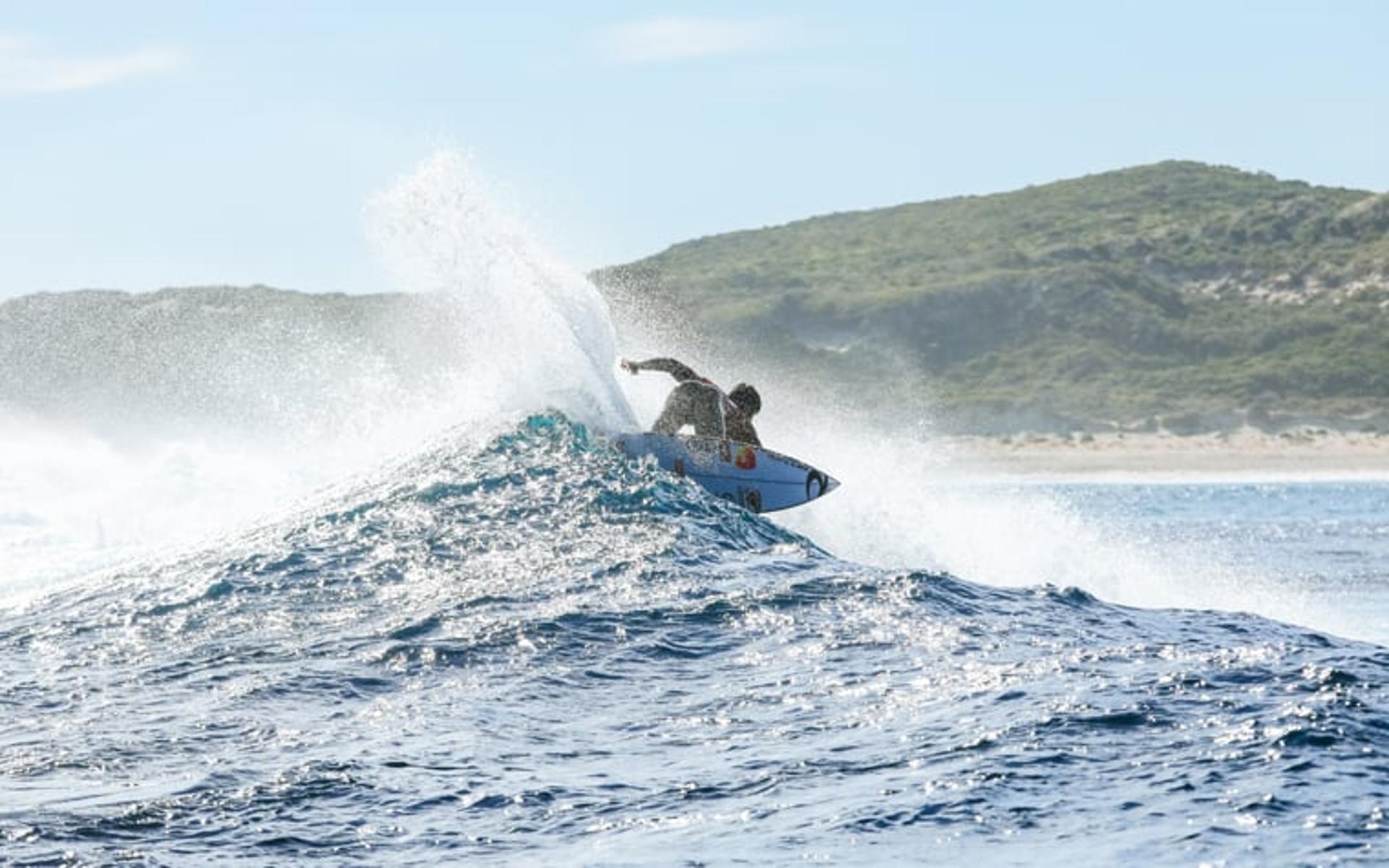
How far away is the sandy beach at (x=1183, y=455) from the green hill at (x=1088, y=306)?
3710 mm

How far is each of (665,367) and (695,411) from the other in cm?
→ 150

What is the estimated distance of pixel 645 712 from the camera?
516 inches

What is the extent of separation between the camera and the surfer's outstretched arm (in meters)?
25.3

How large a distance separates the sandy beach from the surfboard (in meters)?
54.4

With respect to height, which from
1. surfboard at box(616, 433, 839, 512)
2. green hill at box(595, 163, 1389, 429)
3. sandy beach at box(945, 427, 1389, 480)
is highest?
green hill at box(595, 163, 1389, 429)

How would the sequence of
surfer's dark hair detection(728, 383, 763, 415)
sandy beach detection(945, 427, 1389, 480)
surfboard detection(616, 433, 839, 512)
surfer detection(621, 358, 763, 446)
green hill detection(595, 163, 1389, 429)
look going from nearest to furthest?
surfboard detection(616, 433, 839, 512) < surfer detection(621, 358, 763, 446) < surfer's dark hair detection(728, 383, 763, 415) < sandy beach detection(945, 427, 1389, 480) < green hill detection(595, 163, 1389, 429)

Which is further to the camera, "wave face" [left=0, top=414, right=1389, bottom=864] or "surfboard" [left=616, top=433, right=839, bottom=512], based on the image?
"surfboard" [left=616, top=433, right=839, bottom=512]

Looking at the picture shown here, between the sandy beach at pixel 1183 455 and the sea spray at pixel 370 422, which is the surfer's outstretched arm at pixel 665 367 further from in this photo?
the sandy beach at pixel 1183 455

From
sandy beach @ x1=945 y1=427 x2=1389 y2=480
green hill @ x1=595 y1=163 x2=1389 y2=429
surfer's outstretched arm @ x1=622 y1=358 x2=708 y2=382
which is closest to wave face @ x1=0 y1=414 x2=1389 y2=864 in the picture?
surfer's outstretched arm @ x1=622 y1=358 x2=708 y2=382

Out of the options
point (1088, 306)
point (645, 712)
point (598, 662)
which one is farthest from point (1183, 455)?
point (645, 712)

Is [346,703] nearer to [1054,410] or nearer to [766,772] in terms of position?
[766,772]

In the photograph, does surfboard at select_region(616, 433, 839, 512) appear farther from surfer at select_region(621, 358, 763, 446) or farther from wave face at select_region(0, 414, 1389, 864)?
wave face at select_region(0, 414, 1389, 864)

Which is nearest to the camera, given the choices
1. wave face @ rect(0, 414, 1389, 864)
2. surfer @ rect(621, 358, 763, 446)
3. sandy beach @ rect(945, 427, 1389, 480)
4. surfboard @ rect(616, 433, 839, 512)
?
wave face @ rect(0, 414, 1389, 864)

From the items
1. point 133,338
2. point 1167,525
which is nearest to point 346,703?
point 1167,525
